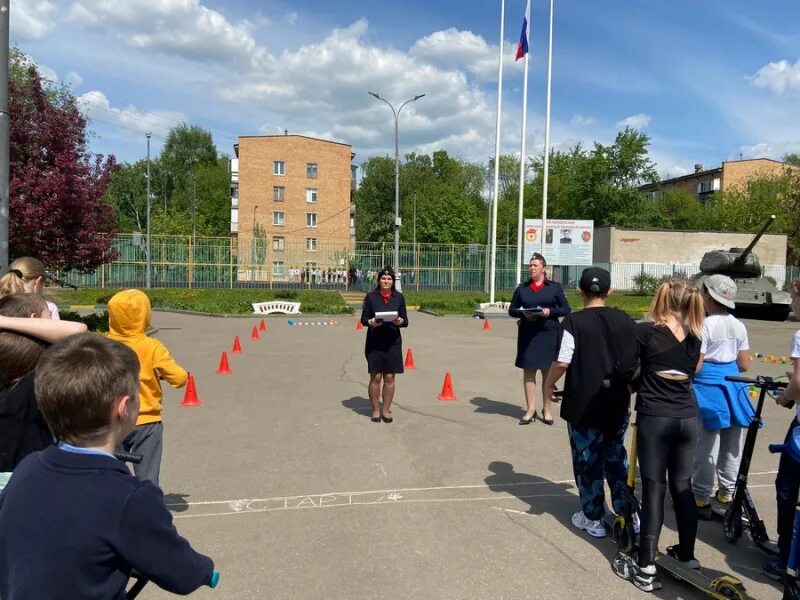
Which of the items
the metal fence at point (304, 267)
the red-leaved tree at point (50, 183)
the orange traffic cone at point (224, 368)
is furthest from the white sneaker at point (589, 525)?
the metal fence at point (304, 267)

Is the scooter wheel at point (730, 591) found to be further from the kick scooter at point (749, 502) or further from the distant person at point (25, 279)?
the distant person at point (25, 279)

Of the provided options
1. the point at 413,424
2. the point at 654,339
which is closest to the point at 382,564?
the point at 654,339

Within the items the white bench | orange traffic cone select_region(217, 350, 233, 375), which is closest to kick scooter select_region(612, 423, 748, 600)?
orange traffic cone select_region(217, 350, 233, 375)

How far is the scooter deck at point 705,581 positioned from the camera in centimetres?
325

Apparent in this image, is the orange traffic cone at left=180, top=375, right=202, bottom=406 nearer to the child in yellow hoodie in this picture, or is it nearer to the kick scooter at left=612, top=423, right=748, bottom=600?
the child in yellow hoodie

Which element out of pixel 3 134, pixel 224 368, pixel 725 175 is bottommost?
pixel 224 368

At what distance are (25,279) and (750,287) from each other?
25.3 m

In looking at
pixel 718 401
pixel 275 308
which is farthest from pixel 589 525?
pixel 275 308

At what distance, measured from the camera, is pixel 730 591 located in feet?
10.7

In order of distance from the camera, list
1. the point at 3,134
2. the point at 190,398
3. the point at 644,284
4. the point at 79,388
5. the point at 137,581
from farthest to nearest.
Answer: the point at 644,284 → the point at 190,398 → the point at 3,134 → the point at 137,581 → the point at 79,388

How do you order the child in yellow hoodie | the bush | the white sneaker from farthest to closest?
the bush < the white sneaker < the child in yellow hoodie

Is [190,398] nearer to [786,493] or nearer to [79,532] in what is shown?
[786,493]

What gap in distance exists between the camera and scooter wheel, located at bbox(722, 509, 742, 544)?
4168 millimetres

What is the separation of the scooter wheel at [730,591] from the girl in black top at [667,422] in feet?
1.22
